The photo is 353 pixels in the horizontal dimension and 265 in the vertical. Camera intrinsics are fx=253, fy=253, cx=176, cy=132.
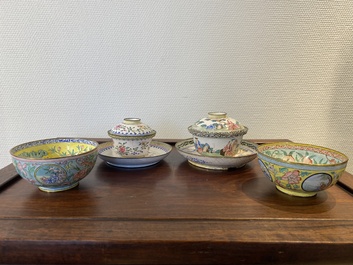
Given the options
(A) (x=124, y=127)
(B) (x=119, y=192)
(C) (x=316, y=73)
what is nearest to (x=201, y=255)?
(B) (x=119, y=192)

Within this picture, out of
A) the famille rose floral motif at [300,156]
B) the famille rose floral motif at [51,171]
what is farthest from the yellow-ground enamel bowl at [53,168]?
the famille rose floral motif at [300,156]

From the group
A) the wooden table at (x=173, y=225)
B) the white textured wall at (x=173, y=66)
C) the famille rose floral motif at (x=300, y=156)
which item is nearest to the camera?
the wooden table at (x=173, y=225)

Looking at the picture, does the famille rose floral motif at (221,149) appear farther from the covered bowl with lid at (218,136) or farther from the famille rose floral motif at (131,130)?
the famille rose floral motif at (131,130)

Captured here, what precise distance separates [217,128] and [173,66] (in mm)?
297

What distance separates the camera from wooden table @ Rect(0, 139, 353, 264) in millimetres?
275

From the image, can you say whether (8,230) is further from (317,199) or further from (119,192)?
(317,199)

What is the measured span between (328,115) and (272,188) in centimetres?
48

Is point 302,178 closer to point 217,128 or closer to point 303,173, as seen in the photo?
point 303,173

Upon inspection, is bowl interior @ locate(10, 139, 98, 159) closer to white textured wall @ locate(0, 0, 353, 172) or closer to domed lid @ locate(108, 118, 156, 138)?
domed lid @ locate(108, 118, 156, 138)

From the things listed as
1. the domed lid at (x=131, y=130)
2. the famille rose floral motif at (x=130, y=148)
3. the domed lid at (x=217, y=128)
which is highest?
the domed lid at (x=217, y=128)

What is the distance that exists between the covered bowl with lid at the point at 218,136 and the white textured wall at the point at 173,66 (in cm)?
25

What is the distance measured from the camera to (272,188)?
42 centimetres

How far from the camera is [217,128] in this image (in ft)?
1.59

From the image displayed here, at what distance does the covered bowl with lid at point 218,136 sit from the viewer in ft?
1.56
